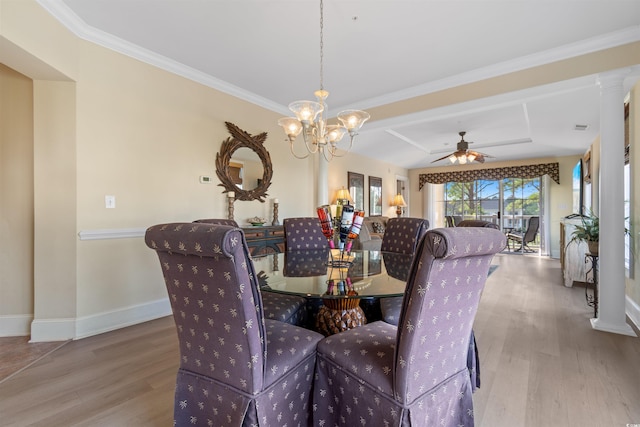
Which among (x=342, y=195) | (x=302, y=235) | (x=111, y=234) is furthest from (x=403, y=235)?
(x=342, y=195)

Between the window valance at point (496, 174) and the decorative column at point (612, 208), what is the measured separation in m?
4.95

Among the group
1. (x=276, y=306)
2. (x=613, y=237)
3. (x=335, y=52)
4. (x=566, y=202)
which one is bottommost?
(x=276, y=306)

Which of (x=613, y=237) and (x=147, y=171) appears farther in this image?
(x=147, y=171)

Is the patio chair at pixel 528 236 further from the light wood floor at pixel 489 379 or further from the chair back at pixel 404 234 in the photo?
the chair back at pixel 404 234

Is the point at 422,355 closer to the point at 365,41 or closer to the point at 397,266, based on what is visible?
the point at 397,266

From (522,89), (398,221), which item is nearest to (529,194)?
(522,89)

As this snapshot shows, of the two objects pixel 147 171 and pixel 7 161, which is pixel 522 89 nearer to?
pixel 147 171

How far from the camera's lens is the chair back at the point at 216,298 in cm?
100

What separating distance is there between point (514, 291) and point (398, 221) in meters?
2.18

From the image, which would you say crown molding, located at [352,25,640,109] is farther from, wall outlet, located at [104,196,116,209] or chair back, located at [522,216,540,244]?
chair back, located at [522,216,540,244]

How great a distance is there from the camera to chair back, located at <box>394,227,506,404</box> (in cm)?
95

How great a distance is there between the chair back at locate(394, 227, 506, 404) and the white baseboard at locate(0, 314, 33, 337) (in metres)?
3.19

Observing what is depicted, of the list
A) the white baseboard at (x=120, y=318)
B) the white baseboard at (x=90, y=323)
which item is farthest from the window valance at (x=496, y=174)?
the white baseboard at (x=90, y=323)

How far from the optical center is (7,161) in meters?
2.51
